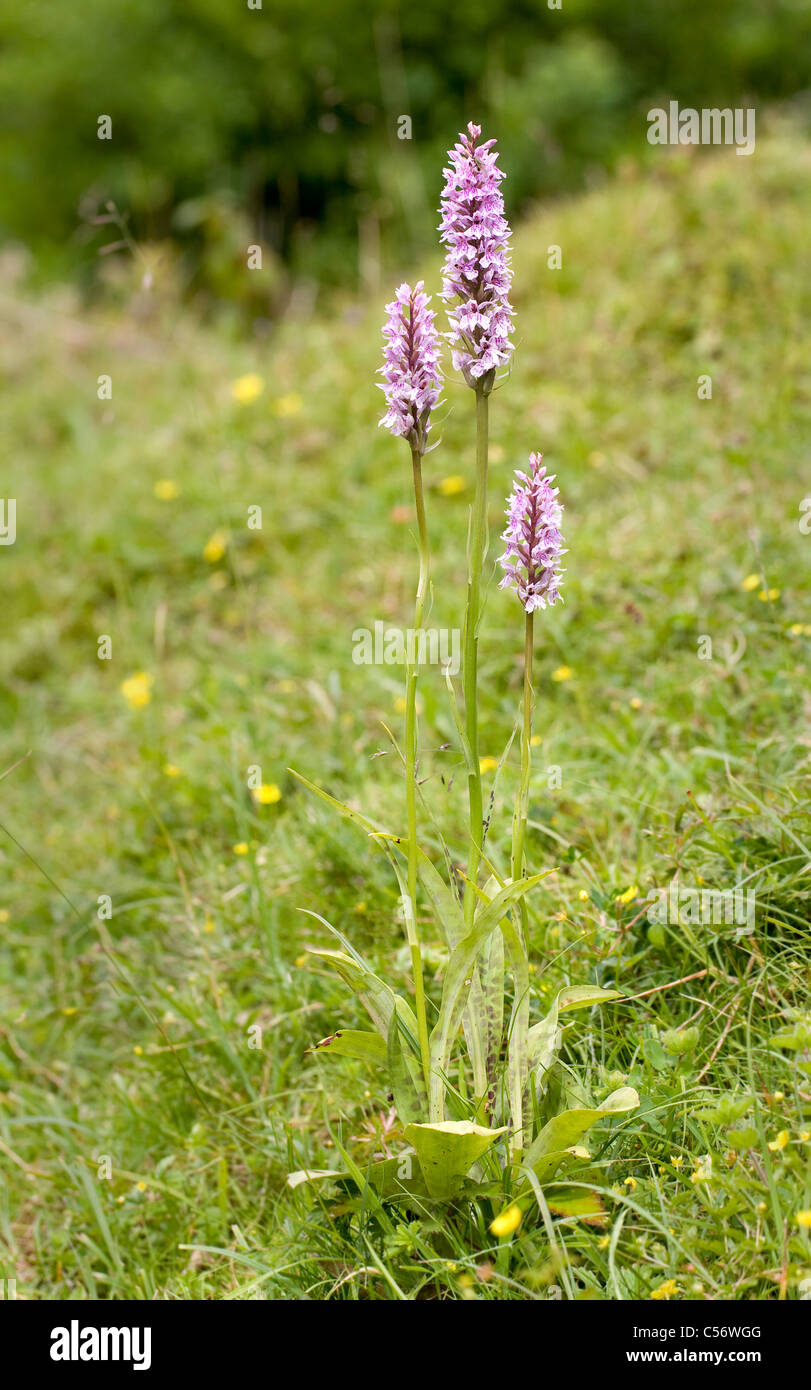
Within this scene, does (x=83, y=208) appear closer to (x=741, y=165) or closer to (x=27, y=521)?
(x=27, y=521)

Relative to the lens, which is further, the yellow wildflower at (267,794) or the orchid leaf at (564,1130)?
the yellow wildflower at (267,794)

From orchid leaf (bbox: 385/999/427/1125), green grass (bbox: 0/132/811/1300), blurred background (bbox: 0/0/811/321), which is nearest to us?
orchid leaf (bbox: 385/999/427/1125)

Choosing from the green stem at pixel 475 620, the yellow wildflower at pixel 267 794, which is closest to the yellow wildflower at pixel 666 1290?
the green stem at pixel 475 620

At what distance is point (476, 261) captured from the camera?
1.47 metres

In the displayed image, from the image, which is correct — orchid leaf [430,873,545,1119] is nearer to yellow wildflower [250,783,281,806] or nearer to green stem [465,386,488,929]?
green stem [465,386,488,929]

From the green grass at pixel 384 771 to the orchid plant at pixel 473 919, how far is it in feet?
0.35

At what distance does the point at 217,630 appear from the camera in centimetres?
392

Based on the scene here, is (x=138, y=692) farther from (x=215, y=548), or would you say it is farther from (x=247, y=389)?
(x=247, y=389)

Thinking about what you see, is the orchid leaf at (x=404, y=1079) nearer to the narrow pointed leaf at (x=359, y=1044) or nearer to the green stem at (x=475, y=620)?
the narrow pointed leaf at (x=359, y=1044)

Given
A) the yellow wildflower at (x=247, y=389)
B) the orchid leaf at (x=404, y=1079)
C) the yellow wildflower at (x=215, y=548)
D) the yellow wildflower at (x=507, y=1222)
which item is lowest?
the yellow wildflower at (x=507, y=1222)

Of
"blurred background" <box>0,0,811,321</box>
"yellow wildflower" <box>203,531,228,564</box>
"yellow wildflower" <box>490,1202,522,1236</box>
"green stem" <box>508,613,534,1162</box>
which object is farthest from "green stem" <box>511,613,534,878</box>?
"blurred background" <box>0,0,811,321</box>

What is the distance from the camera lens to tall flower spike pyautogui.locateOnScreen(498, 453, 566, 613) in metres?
1.53

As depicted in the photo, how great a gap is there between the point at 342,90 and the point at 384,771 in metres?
6.98

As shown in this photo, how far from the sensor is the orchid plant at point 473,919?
1.47m
